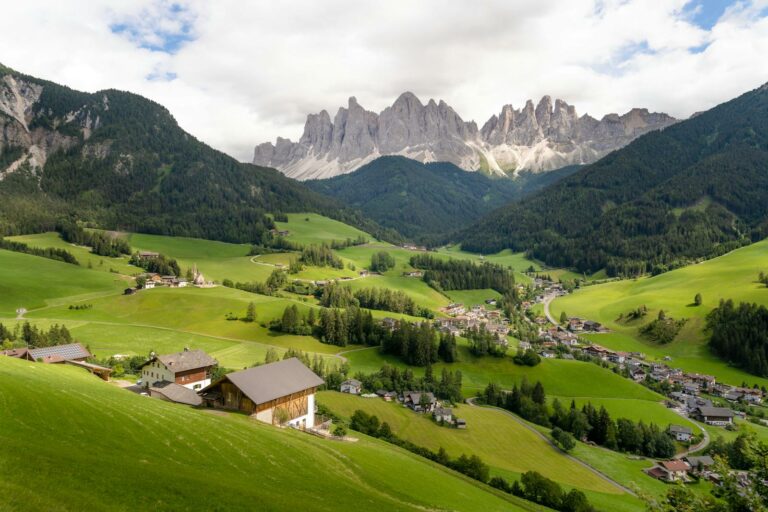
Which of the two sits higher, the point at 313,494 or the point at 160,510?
the point at 160,510

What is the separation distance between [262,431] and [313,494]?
46.8 ft

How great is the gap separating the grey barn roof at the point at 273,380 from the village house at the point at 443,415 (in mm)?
34704

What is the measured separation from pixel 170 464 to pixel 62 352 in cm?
6744

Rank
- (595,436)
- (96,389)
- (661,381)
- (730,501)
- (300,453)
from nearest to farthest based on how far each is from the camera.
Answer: (730,501)
(300,453)
(96,389)
(595,436)
(661,381)

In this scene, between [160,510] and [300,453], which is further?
[300,453]

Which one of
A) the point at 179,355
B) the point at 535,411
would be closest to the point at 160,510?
the point at 179,355

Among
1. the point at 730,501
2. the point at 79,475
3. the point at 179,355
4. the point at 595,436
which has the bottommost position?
the point at 595,436

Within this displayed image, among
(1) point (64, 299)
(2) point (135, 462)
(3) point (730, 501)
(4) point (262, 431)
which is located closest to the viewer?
(3) point (730, 501)

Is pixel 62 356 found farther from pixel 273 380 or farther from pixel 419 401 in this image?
pixel 419 401

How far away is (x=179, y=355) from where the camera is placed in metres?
80.2

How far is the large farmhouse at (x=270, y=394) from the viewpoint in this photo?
175 ft

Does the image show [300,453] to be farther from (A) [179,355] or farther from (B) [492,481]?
(A) [179,355]

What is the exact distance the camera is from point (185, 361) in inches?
3130

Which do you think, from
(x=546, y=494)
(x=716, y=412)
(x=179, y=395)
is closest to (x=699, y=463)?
(x=716, y=412)
